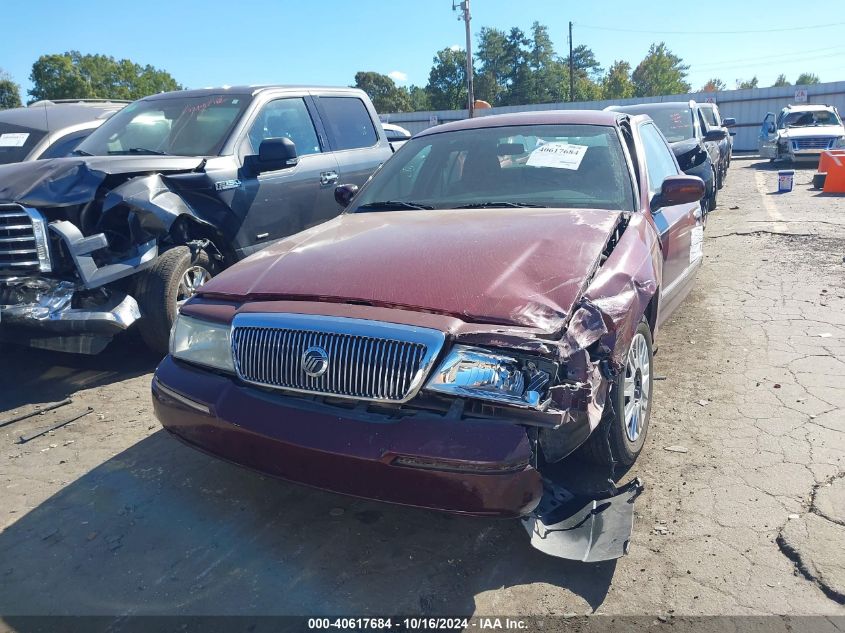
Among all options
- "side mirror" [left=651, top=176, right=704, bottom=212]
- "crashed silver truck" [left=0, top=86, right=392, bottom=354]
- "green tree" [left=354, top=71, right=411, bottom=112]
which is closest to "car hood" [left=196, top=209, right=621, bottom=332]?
"side mirror" [left=651, top=176, right=704, bottom=212]

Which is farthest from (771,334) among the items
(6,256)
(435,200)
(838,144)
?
(838,144)

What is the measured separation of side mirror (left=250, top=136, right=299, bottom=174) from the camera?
5.36 metres

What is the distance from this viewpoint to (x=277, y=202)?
5.75 m

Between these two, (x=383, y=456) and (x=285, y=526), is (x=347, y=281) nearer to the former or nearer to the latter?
(x=383, y=456)

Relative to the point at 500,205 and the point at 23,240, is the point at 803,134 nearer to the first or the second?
the point at 500,205

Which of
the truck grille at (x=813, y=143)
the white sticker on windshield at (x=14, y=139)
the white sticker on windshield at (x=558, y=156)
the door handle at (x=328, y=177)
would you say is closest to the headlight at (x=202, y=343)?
the white sticker on windshield at (x=558, y=156)

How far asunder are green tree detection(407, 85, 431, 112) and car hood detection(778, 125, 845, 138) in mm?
82840

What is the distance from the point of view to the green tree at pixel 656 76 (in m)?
83.4

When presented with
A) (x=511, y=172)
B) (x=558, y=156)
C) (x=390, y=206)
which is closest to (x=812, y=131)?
(x=558, y=156)

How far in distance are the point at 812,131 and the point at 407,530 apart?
854 inches

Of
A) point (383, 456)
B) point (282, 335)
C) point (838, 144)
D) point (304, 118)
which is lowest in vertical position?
point (838, 144)

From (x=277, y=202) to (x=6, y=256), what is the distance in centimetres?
207

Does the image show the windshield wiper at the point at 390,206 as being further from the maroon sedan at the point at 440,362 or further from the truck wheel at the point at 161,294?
the truck wheel at the point at 161,294

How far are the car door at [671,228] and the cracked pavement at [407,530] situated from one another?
696 millimetres
